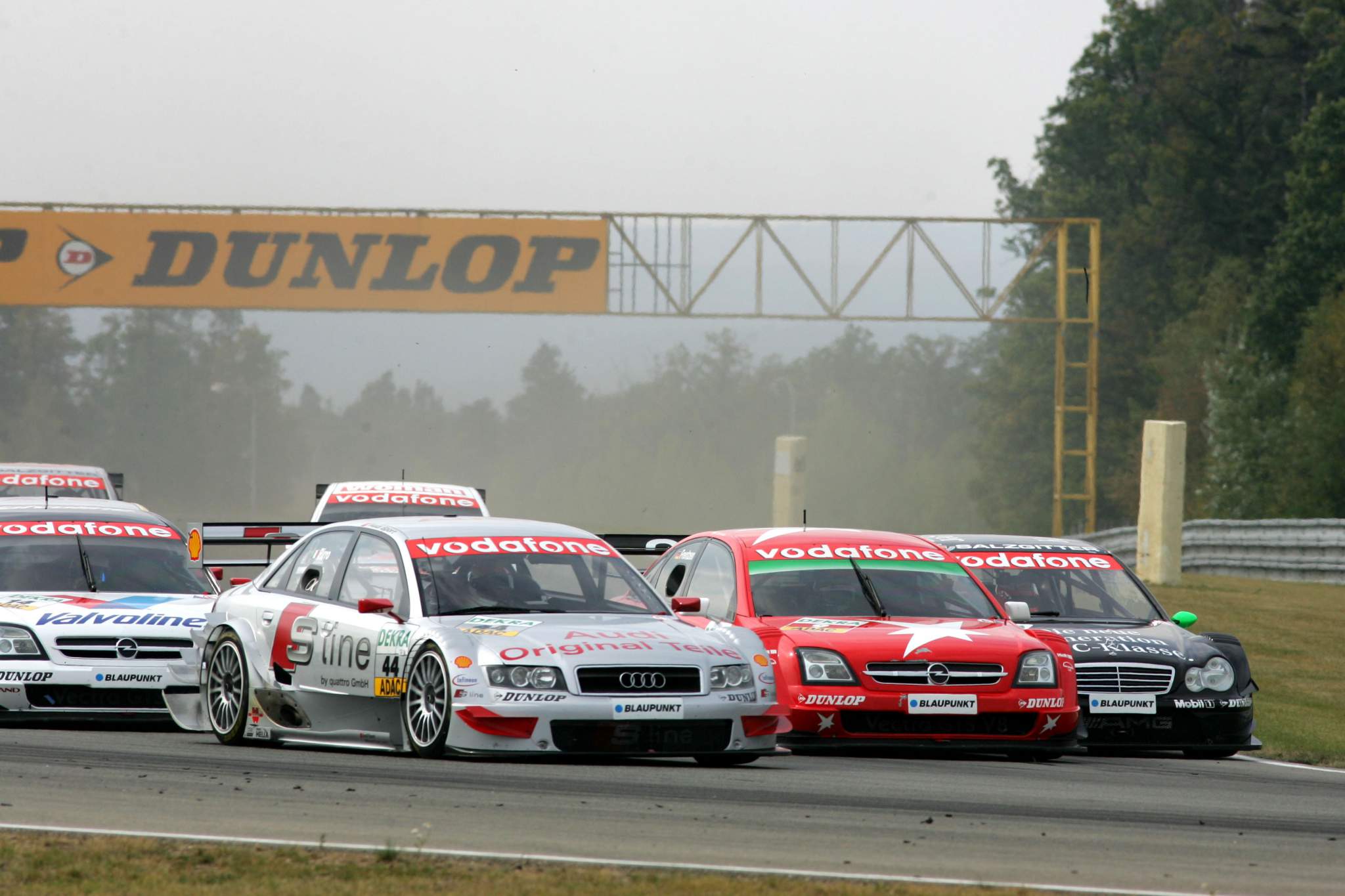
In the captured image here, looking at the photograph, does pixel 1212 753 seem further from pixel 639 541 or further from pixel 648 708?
pixel 639 541

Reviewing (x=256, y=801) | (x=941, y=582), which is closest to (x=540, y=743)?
(x=256, y=801)

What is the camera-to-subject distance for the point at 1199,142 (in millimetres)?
63688

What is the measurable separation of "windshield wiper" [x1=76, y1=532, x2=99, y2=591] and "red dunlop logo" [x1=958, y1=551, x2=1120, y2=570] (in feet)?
17.9

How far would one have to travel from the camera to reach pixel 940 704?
11070 millimetres

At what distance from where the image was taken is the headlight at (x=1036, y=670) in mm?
11188

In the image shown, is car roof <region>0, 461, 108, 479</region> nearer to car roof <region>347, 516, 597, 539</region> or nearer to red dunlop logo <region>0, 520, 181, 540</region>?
red dunlop logo <region>0, 520, 181, 540</region>

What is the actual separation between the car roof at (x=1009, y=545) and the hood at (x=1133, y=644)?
987 mm

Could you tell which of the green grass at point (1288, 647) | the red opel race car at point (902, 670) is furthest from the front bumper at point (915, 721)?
the green grass at point (1288, 647)

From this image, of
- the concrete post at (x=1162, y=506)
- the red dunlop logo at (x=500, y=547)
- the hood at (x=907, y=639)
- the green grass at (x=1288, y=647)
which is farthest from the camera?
the concrete post at (x=1162, y=506)

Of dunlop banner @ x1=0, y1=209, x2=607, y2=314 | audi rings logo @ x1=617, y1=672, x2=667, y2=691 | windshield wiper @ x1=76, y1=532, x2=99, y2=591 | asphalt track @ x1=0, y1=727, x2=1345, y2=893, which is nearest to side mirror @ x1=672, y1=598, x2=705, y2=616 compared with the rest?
asphalt track @ x1=0, y1=727, x2=1345, y2=893

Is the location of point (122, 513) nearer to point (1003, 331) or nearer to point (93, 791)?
point (93, 791)

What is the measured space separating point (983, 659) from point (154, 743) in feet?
14.4

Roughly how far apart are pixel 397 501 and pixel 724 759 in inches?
438

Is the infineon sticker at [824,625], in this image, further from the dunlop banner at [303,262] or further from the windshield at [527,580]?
the dunlop banner at [303,262]
